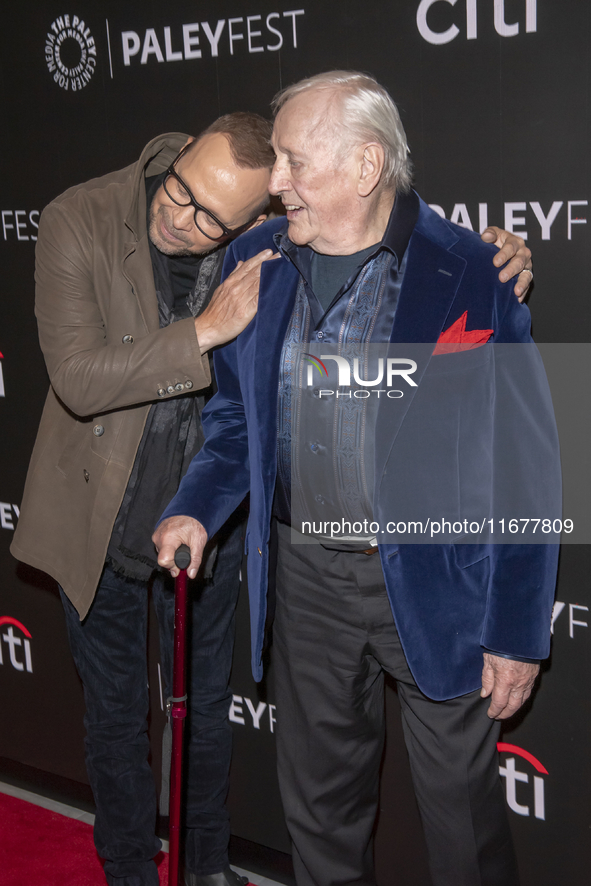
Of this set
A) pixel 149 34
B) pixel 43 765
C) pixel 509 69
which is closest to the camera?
pixel 509 69

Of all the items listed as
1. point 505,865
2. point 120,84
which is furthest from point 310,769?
point 120,84

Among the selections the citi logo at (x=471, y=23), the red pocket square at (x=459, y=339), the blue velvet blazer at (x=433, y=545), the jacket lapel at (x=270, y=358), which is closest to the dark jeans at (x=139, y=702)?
the blue velvet blazer at (x=433, y=545)

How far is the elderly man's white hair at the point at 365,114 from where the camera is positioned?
1.69 meters

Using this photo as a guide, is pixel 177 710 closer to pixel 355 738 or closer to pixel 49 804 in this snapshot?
pixel 355 738

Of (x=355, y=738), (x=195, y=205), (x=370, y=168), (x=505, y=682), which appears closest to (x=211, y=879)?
(x=355, y=738)

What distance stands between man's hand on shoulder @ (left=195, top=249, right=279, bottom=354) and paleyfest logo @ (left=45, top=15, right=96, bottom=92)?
1.03 meters

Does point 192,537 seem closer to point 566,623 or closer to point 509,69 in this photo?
point 566,623

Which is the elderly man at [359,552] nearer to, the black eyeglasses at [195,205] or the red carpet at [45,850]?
the black eyeglasses at [195,205]

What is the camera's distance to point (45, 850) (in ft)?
9.16

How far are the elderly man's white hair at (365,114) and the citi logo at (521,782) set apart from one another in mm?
1550

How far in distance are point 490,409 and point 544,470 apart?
0.16 m

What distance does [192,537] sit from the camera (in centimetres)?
184

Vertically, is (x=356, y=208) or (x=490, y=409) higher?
(x=356, y=208)

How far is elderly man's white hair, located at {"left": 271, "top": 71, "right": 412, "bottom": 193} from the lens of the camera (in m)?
1.69
